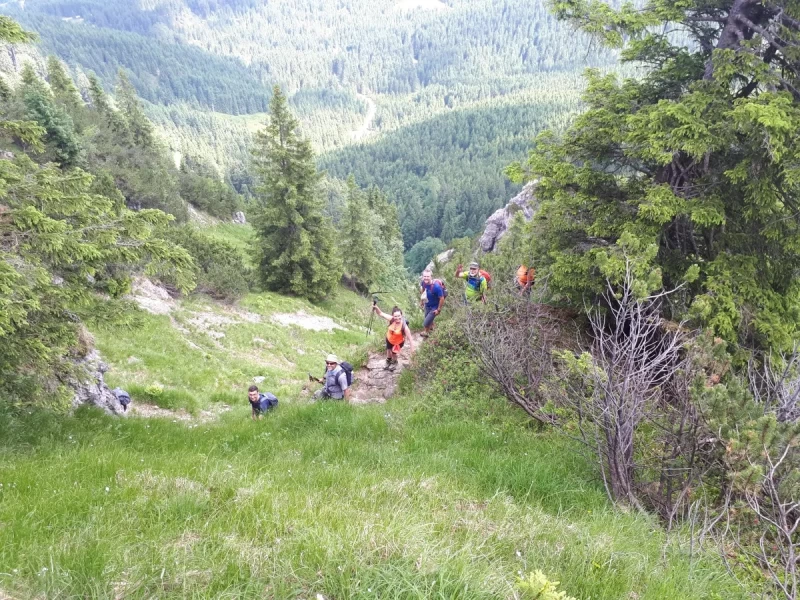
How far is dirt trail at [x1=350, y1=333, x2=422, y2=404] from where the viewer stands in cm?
1082

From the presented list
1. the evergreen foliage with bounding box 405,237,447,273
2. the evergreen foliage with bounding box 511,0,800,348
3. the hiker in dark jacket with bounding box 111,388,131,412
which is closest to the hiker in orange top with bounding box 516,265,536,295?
the evergreen foliage with bounding box 511,0,800,348

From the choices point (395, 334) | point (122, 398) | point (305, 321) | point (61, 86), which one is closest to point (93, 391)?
point (122, 398)

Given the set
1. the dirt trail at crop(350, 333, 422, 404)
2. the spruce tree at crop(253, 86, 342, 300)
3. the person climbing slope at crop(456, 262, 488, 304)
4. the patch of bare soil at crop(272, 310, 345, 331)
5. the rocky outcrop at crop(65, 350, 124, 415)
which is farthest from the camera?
the spruce tree at crop(253, 86, 342, 300)

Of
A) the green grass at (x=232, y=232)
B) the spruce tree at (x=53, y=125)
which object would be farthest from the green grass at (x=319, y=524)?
the green grass at (x=232, y=232)

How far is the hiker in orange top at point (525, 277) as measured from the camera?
10.4 metres

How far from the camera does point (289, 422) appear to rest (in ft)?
27.9

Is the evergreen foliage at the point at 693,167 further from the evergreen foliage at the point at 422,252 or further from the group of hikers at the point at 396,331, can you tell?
the evergreen foliage at the point at 422,252

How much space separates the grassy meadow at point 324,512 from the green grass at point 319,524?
2 cm

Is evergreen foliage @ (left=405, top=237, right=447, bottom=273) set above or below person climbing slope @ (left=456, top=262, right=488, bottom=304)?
below

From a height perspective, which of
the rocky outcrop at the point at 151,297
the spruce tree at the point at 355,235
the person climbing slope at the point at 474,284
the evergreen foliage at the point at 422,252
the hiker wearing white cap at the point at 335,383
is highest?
the person climbing slope at the point at 474,284

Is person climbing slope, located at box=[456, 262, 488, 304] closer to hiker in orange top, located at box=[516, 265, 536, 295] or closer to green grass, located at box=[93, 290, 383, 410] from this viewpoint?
hiker in orange top, located at box=[516, 265, 536, 295]

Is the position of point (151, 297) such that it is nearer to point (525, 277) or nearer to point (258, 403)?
point (258, 403)

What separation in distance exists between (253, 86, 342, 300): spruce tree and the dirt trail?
681 inches

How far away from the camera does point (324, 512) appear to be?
366 centimetres
